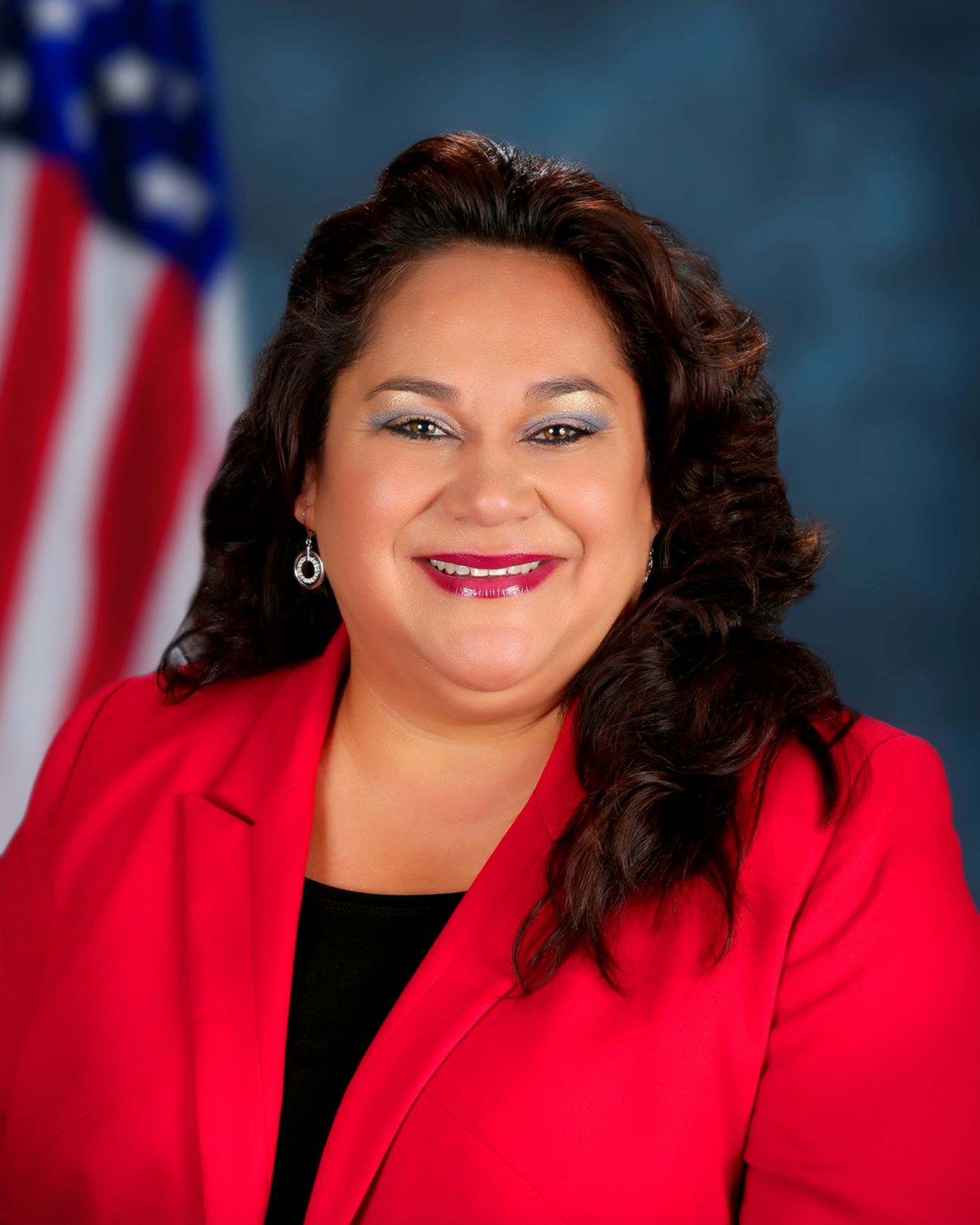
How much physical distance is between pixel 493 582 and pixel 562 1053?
62 centimetres

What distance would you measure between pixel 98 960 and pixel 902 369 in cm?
251

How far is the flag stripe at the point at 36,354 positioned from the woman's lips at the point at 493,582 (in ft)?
5.73

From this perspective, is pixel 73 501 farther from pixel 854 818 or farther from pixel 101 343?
pixel 854 818

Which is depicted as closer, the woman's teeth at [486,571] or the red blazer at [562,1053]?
the red blazer at [562,1053]

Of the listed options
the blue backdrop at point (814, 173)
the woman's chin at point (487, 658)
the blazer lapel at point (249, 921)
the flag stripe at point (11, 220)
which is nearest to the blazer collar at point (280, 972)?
the blazer lapel at point (249, 921)

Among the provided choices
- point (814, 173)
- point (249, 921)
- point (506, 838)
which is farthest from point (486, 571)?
point (814, 173)

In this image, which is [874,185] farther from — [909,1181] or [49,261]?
[909,1181]

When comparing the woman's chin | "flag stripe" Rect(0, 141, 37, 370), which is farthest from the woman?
"flag stripe" Rect(0, 141, 37, 370)

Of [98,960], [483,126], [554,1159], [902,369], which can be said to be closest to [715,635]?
[554,1159]

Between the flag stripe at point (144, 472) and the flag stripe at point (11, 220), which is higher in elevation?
the flag stripe at point (11, 220)

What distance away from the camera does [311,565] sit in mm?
2414

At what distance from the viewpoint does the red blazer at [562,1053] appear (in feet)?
5.70

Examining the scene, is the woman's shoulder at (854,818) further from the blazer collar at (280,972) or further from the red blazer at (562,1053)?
the blazer collar at (280,972)

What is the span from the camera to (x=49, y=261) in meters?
3.54
